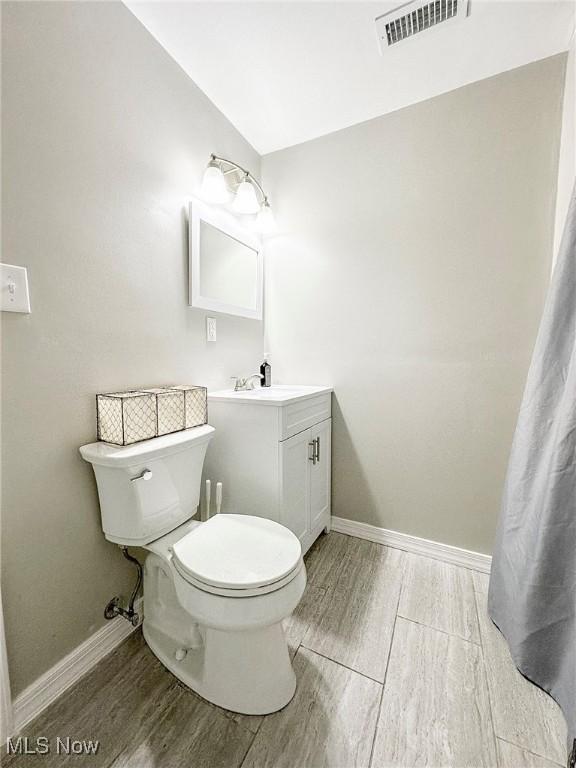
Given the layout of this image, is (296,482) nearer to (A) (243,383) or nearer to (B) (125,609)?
(A) (243,383)

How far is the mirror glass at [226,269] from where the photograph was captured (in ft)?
5.05

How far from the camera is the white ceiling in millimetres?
1188

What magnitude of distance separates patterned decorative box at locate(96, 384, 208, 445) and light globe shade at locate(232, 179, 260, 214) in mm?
1030

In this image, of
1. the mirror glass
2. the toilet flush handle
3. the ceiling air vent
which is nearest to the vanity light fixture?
the mirror glass

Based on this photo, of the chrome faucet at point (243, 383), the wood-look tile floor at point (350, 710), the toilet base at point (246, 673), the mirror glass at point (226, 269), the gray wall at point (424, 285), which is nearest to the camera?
the wood-look tile floor at point (350, 710)

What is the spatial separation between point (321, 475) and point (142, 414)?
102 centimetres

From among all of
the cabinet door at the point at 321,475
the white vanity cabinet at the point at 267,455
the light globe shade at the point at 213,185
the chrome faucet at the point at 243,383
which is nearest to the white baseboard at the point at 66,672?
Result: the white vanity cabinet at the point at 267,455

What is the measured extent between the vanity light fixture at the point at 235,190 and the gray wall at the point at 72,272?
174 mm

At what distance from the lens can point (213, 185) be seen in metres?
1.46

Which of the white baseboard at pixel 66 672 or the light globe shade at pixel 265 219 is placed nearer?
the white baseboard at pixel 66 672

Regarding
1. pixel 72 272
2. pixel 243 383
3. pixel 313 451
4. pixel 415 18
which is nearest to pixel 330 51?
pixel 415 18

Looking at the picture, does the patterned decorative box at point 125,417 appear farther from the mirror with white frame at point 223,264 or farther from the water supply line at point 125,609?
the mirror with white frame at point 223,264

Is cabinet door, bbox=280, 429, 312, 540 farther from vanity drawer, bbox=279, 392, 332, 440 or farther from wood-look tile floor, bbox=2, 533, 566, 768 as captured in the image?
wood-look tile floor, bbox=2, 533, 566, 768

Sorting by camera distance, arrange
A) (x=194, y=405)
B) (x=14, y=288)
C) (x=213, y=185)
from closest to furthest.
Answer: (x=14, y=288), (x=194, y=405), (x=213, y=185)
